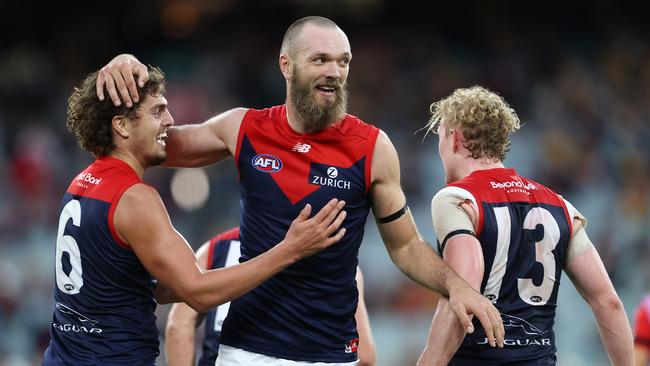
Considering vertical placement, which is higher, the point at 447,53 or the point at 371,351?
the point at 447,53

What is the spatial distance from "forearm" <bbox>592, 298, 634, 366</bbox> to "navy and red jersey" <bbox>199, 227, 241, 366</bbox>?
2.42 metres

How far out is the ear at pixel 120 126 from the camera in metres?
5.17

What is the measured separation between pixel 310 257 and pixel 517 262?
1139 millimetres

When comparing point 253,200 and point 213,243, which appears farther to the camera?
point 213,243

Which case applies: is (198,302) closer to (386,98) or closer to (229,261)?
(229,261)

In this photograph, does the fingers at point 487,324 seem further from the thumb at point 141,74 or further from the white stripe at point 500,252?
the thumb at point 141,74

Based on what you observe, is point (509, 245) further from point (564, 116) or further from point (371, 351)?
point (564, 116)

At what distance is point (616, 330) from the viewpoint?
5535 millimetres

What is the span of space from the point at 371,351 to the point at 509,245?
6.27 feet

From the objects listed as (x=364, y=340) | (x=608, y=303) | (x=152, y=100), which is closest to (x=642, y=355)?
(x=608, y=303)

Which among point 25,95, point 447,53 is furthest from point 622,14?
point 25,95

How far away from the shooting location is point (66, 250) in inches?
200

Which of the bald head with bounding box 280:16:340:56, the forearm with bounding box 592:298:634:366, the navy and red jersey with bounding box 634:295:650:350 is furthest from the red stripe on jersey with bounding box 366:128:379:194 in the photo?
the navy and red jersey with bounding box 634:295:650:350

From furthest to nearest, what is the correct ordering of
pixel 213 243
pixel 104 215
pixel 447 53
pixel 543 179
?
1. pixel 447 53
2. pixel 543 179
3. pixel 213 243
4. pixel 104 215
